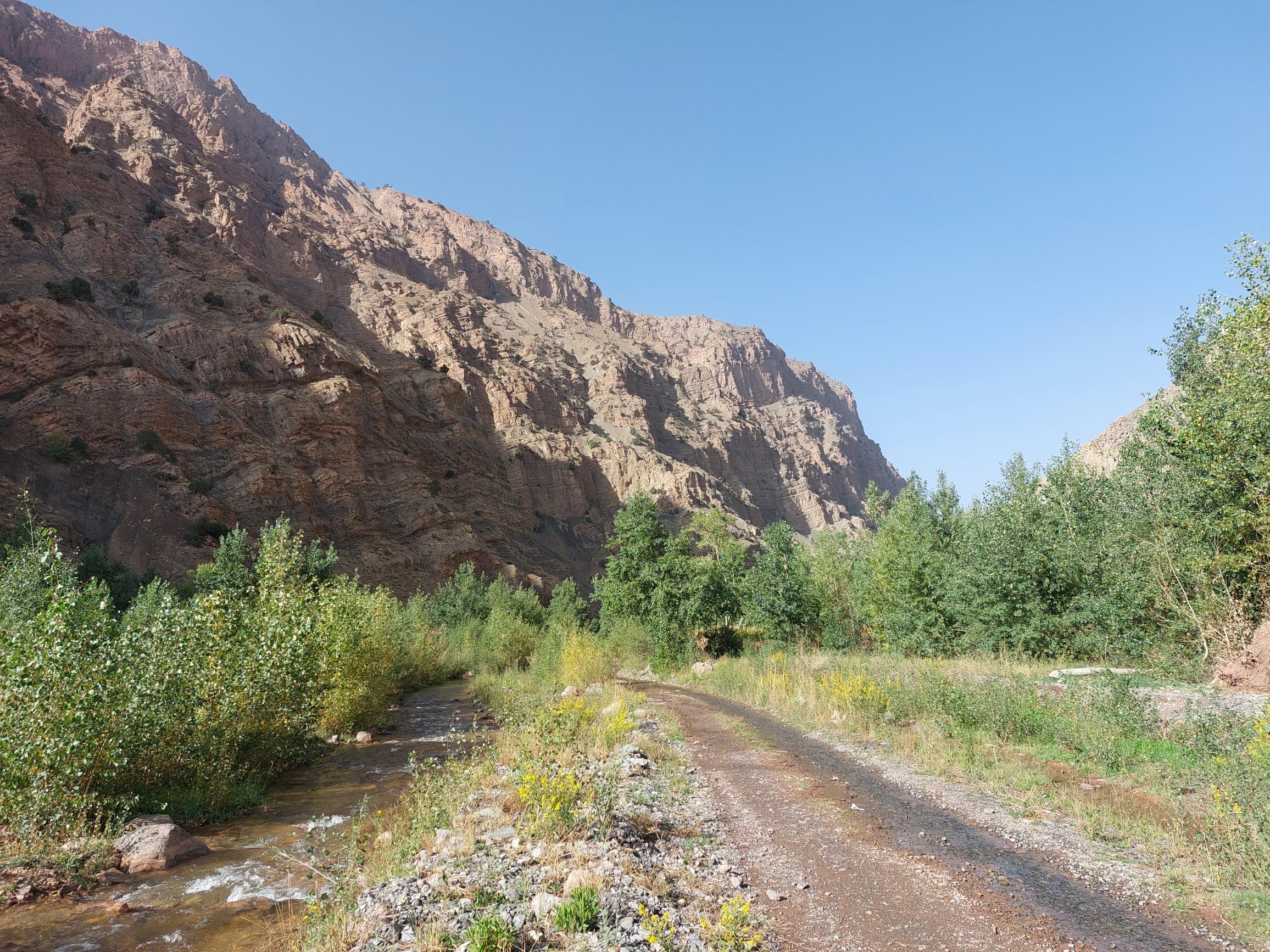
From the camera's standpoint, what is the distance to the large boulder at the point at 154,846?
8.36m

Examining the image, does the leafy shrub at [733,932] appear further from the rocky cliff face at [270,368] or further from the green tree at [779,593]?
the rocky cliff face at [270,368]

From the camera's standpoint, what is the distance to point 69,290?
51.0m

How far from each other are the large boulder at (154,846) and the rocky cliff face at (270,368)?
41579 millimetres

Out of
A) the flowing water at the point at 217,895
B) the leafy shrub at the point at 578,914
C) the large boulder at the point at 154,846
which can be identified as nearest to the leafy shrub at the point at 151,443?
the flowing water at the point at 217,895

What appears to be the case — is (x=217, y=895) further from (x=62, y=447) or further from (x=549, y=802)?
(x=62, y=447)

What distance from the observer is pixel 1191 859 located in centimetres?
597

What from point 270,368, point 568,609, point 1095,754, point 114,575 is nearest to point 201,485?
point 114,575

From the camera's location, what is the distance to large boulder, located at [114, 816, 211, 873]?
8359mm

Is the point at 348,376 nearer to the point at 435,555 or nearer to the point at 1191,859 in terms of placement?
the point at 435,555

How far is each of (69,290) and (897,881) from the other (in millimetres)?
69719

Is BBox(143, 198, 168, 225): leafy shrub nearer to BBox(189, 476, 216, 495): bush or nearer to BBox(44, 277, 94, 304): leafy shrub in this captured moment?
BBox(44, 277, 94, 304): leafy shrub

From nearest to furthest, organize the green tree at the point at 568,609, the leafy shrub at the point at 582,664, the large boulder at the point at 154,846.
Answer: the large boulder at the point at 154,846, the leafy shrub at the point at 582,664, the green tree at the point at 568,609

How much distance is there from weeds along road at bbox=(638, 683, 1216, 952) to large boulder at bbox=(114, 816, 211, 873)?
25.2ft

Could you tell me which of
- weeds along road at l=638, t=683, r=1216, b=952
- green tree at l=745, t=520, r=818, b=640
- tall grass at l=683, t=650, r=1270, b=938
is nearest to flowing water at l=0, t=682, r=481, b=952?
weeds along road at l=638, t=683, r=1216, b=952
